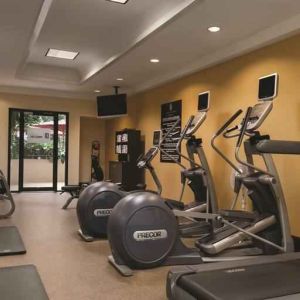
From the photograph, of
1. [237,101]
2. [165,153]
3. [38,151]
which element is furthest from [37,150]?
[237,101]

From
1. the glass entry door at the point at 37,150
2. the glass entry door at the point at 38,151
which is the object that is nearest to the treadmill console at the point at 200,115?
the glass entry door at the point at 37,150

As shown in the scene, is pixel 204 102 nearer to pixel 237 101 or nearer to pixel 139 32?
pixel 237 101

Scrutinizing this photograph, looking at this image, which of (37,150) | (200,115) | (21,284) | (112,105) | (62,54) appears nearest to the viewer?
(21,284)

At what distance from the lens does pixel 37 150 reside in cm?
→ 954

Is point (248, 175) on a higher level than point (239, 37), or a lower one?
lower

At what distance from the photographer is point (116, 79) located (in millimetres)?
7934

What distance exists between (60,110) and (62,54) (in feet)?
9.51

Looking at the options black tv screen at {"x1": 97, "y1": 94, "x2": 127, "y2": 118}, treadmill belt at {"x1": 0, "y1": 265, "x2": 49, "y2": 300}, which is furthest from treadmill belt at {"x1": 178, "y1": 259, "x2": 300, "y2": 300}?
black tv screen at {"x1": 97, "y1": 94, "x2": 127, "y2": 118}

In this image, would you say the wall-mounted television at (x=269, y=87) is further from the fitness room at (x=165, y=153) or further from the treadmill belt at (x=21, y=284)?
the treadmill belt at (x=21, y=284)

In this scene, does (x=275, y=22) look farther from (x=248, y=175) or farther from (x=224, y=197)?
(x=224, y=197)

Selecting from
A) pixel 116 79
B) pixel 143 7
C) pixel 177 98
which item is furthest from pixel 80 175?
pixel 143 7

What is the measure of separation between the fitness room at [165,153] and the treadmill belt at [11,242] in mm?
19

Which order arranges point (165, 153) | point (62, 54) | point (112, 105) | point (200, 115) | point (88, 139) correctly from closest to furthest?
point (200, 115) < point (165, 153) < point (62, 54) < point (112, 105) < point (88, 139)

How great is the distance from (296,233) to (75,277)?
2.77 m
